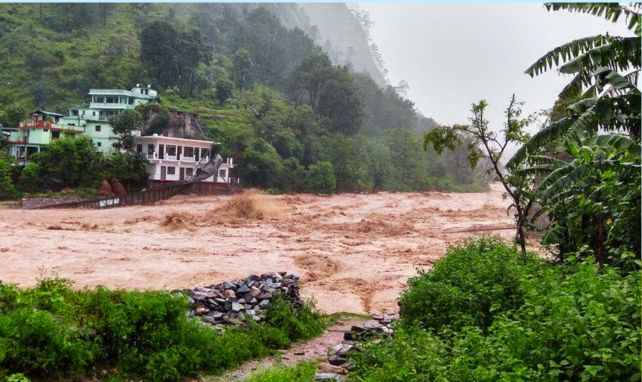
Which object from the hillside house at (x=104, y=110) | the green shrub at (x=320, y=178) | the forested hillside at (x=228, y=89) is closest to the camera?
the hillside house at (x=104, y=110)

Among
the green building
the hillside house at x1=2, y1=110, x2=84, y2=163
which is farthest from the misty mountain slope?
the hillside house at x1=2, y1=110, x2=84, y2=163

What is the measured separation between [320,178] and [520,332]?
34.8m

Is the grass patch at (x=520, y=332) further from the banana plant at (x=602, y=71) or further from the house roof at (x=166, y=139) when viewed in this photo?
the house roof at (x=166, y=139)

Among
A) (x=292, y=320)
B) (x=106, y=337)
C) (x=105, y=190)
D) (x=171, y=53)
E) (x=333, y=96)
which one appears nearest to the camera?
(x=106, y=337)

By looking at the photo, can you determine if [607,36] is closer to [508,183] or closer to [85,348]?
[508,183]

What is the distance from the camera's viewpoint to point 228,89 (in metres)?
44.8

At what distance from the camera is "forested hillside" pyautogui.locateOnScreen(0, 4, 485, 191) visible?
38344 millimetres

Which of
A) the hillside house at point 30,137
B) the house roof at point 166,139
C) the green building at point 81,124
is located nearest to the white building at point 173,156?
the house roof at point 166,139

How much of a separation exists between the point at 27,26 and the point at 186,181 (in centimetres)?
2339

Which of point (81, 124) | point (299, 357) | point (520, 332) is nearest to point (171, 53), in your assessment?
point (81, 124)

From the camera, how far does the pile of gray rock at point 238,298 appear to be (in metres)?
8.46

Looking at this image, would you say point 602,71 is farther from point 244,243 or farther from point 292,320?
point 244,243

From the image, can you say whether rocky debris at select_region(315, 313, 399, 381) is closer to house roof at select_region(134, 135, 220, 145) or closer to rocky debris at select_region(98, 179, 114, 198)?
rocky debris at select_region(98, 179, 114, 198)

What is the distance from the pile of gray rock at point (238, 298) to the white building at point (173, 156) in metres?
24.1
